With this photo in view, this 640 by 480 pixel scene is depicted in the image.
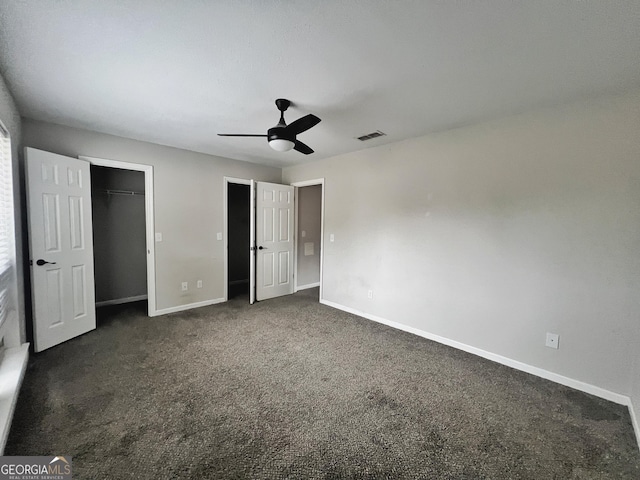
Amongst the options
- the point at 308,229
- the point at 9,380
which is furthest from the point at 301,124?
the point at 308,229

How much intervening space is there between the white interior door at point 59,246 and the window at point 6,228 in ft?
0.93

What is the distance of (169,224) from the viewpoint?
3.86 m

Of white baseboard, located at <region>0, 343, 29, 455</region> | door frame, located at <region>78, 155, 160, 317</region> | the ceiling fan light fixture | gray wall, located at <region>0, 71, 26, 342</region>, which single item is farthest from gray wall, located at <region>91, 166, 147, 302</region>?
the ceiling fan light fixture

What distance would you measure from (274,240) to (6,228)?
10.2 ft

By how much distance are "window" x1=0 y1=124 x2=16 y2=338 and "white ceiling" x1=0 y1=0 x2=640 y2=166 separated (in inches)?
20.8

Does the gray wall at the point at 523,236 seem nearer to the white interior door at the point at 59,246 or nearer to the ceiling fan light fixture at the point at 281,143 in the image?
the ceiling fan light fixture at the point at 281,143

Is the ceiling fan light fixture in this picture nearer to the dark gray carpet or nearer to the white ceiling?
the white ceiling

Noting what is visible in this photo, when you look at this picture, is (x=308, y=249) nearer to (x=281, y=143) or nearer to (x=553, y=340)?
(x=281, y=143)

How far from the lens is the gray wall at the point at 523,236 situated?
6.87 ft

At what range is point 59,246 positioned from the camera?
2.86 m

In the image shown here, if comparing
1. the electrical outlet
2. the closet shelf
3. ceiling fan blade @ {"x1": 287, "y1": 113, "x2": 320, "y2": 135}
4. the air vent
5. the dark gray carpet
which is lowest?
the dark gray carpet

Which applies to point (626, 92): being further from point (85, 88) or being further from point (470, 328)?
point (85, 88)

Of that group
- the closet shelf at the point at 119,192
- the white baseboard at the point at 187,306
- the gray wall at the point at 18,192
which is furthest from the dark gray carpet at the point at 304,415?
the closet shelf at the point at 119,192

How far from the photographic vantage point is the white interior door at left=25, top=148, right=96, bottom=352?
8.75ft
